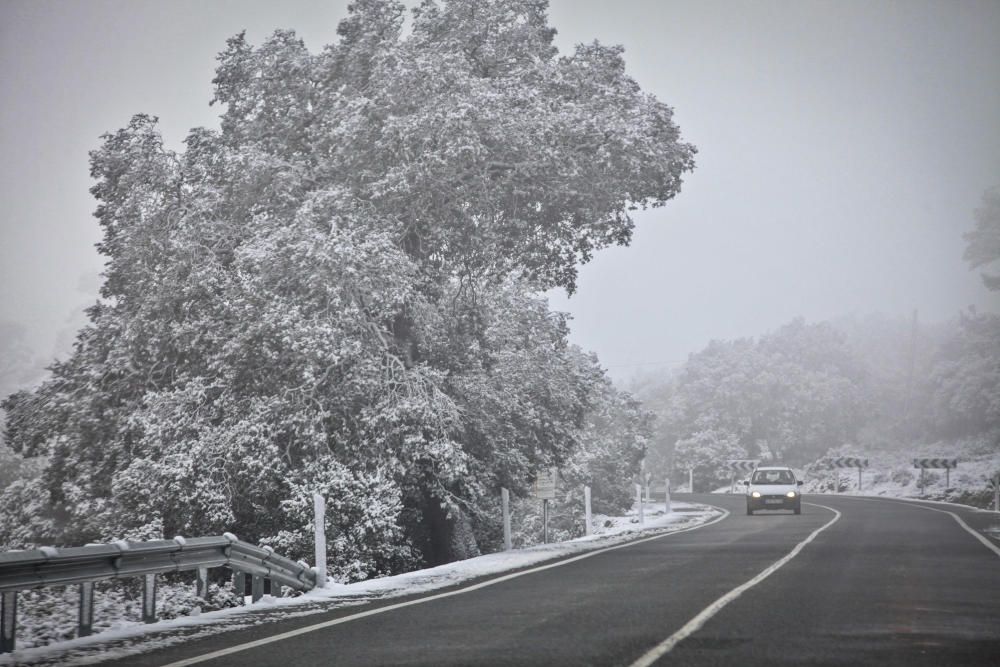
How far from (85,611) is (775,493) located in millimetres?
29887

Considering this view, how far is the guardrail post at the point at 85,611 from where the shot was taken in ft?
32.7

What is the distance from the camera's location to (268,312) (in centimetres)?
2112

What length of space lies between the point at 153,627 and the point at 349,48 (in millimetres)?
17509

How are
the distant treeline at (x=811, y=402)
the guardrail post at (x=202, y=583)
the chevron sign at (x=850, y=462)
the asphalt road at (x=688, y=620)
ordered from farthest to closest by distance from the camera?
1. the distant treeline at (x=811, y=402)
2. the chevron sign at (x=850, y=462)
3. the guardrail post at (x=202, y=583)
4. the asphalt road at (x=688, y=620)

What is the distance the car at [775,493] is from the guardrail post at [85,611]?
29384 mm

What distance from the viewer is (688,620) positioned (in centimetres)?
954

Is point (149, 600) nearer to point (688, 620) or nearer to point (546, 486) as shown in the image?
point (688, 620)

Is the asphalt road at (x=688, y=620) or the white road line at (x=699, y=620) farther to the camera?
the asphalt road at (x=688, y=620)

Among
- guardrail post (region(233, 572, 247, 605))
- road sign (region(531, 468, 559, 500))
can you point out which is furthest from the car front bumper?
guardrail post (region(233, 572, 247, 605))

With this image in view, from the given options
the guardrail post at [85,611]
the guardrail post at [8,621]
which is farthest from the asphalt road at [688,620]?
the guardrail post at [85,611]

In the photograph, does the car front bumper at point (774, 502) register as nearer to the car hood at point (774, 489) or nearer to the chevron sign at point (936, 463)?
the car hood at point (774, 489)

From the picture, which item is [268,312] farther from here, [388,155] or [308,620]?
[308,620]

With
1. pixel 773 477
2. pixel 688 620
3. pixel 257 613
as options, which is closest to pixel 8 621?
pixel 257 613

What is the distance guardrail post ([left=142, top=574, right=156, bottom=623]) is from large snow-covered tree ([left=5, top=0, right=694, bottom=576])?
9570mm
